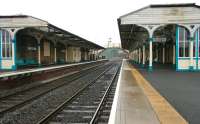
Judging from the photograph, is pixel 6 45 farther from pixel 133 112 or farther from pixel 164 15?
pixel 133 112

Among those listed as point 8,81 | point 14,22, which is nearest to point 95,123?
point 8,81

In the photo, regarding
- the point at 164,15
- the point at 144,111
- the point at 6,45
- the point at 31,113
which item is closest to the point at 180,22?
the point at 164,15

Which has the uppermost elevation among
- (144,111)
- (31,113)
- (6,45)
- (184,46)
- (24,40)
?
(24,40)

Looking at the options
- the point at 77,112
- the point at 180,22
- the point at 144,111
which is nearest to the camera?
the point at 144,111

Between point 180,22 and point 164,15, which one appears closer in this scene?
point 180,22

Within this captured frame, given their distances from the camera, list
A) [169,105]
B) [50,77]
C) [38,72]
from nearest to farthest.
Result: 1. [169,105]
2. [38,72]
3. [50,77]

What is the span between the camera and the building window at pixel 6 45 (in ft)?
112

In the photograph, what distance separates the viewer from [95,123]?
27.6ft

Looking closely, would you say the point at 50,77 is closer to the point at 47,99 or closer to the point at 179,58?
the point at 47,99

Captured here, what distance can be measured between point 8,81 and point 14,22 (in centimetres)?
1817

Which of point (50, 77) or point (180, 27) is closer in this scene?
point (50, 77)

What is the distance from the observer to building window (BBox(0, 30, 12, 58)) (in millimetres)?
34188

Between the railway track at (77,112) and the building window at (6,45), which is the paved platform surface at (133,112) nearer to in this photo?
the railway track at (77,112)

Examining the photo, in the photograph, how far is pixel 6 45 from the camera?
113 ft
